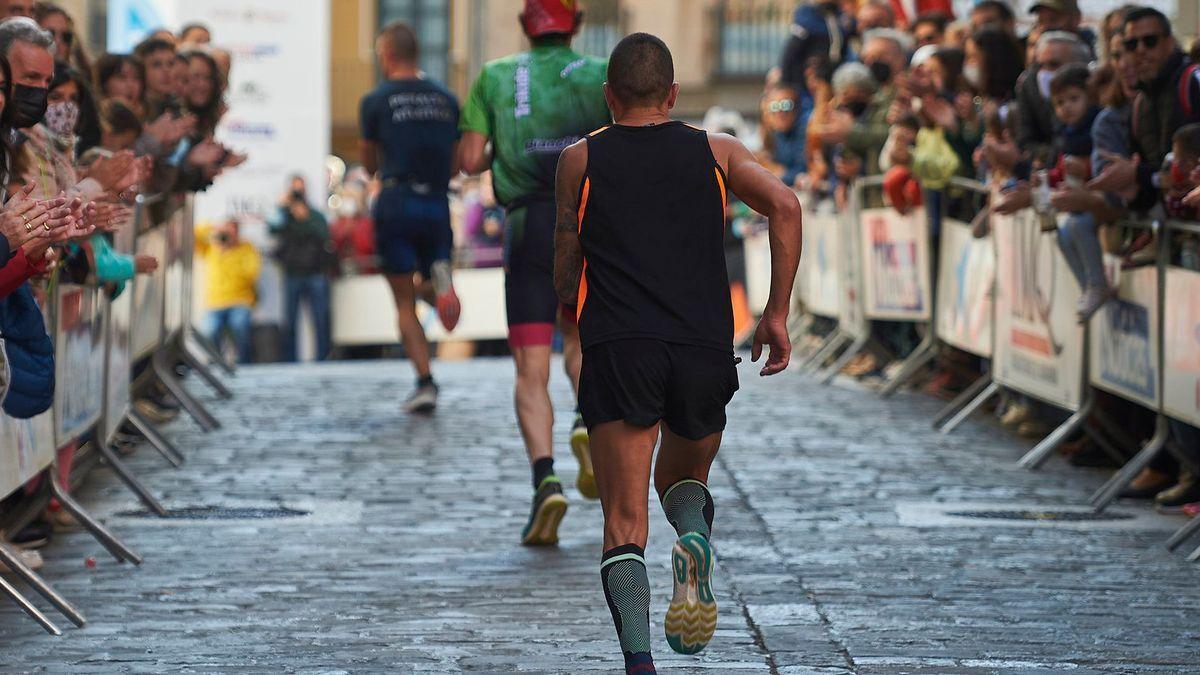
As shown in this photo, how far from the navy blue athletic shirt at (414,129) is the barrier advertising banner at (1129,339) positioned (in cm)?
484

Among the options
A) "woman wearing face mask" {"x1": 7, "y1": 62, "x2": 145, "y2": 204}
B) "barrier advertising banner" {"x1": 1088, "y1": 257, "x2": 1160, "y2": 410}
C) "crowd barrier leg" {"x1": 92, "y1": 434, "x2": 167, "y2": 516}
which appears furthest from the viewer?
"barrier advertising banner" {"x1": 1088, "y1": 257, "x2": 1160, "y2": 410}

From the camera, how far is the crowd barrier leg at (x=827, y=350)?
17734mm

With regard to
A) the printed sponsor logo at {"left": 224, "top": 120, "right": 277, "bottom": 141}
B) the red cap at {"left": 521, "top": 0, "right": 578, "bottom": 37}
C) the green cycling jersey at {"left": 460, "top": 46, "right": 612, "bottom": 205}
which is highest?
the red cap at {"left": 521, "top": 0, "right": 578, "bottom": 37}

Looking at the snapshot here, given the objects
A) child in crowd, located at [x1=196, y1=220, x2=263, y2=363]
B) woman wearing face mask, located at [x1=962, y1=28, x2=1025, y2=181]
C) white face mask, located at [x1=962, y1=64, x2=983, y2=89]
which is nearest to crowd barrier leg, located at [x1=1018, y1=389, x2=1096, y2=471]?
woman wearing face mask, located at [x1=962, y1=28, x2=1025, y2=181]

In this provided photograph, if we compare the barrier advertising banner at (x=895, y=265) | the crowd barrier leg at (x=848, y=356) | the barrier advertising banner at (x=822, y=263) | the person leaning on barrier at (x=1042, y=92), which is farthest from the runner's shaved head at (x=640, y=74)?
the barrier advertising banner at (x=822, y=263)

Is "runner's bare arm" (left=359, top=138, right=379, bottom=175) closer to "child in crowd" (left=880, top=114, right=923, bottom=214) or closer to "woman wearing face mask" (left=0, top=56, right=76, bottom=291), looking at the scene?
"child in crowd" (left=880, top=114, right=923, bottom=214)

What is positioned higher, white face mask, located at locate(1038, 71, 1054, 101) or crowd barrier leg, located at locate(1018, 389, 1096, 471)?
white face mask, located at locate(1038, 71, 1054, 101)

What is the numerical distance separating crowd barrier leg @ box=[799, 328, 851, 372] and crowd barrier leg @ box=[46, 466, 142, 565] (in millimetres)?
9597

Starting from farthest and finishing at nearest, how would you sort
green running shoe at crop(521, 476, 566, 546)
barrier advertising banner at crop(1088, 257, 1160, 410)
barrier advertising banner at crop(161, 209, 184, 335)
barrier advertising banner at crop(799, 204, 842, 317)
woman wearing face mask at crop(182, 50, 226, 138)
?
1. barrier advertising banner at crop(799, 204, 842, 317)
2. woman wearing face mask at crop(182, 50, 226, 138)
3. barrier advertising banner at crop(161, 209, 184, 335)
4. barrier advertising banner at crop(1088, 257, 1160, 410)
5. green running shoe at crop(521, 476, 566, 546)

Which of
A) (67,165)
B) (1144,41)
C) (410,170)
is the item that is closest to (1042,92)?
(1144,41)

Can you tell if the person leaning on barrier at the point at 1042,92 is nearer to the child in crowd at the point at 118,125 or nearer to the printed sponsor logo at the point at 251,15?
the child in crowd at the point at 118,125

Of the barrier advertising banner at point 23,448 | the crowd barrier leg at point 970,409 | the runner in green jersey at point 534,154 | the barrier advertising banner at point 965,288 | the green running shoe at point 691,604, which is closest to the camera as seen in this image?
the green running shoe at point 691,604

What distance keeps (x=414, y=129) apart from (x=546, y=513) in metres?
5.88

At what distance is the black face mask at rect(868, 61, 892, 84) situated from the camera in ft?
53.6
